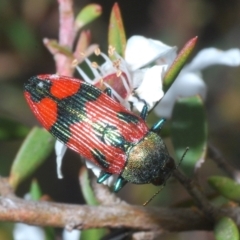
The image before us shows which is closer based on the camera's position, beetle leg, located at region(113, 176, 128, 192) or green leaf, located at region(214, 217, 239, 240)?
green leaf, located at region(214, 217, 239, 240)

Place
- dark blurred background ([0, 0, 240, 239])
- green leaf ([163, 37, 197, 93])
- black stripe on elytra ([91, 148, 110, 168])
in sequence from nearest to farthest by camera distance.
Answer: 1. green leaf ([163, 37, 197, 93])
2. black stripe on elytra ([91, 148, 110, 168])
3. dark blurred background ([0, 0, 240, 239])

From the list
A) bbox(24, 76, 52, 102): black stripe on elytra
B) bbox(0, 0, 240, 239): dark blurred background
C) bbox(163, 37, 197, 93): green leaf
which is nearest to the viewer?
bbox(163, 37, 197, 93): green leaf

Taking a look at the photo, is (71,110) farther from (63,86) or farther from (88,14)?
(88,14)

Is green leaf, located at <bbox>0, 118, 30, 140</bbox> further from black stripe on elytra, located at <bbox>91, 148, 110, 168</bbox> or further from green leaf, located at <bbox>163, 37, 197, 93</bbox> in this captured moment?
green leaf, located at <bbox>163, 37, 197, 93</bbox>

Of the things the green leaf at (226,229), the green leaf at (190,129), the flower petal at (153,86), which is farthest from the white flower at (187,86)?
the green leaf at (226,229)

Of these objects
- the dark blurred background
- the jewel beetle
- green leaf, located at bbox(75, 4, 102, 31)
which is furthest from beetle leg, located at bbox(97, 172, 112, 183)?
A: the dark blurred background

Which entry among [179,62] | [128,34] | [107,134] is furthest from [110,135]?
[128,34]

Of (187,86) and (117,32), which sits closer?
(117,32)

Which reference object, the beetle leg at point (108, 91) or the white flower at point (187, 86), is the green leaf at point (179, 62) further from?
the white flower at point (187, 86)

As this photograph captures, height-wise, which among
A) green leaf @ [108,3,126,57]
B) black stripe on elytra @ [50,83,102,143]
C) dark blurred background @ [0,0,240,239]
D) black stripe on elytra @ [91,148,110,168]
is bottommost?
dark blurred background @ [0,0,240,239]
